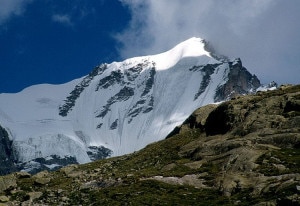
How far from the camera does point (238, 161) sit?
→ 5178 cm

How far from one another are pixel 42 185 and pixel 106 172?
766cm

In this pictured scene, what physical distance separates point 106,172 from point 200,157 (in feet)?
40.5

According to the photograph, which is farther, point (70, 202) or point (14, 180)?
point (14, 180)

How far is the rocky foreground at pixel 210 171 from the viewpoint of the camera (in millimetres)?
45188

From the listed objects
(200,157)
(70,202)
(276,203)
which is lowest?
(276,203)

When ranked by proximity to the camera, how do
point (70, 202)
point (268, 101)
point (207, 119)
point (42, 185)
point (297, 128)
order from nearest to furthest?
point (70, 202) < point (297, 128) < point (42, 185) < point (268, 101) < point (207, 119)

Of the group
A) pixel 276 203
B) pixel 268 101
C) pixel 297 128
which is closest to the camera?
pixel 276 203

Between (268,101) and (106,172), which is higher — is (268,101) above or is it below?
above

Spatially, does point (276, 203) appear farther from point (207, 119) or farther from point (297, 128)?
point (207, 119)

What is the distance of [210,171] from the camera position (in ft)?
Answer: 175

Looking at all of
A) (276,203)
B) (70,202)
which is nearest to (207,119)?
(70,202)

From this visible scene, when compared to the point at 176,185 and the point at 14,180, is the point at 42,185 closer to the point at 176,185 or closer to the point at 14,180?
the point at 14,180

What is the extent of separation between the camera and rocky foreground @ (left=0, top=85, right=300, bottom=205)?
45.2 meters

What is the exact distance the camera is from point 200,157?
61.0 m
